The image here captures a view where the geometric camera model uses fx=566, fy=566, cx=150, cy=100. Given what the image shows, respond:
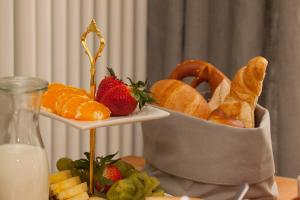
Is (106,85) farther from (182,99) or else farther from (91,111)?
(182,99)

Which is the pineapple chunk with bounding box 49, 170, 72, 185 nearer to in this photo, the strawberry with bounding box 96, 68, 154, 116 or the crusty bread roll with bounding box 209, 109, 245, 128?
the strawberry with bounding box 96, 68, 154, 116

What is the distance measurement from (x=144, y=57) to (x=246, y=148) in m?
0.85

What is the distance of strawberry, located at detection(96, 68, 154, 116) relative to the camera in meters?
0.90

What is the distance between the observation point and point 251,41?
164 centimetres

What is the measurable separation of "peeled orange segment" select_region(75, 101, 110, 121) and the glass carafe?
0.22 feet

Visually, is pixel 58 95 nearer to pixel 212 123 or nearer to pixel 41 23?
pixel 212 123

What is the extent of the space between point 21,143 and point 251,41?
38.3 inches

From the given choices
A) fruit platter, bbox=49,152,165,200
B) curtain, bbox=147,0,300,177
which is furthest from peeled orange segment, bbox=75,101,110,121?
curtain, bbox=147,0,300,177

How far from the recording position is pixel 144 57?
1824 mm

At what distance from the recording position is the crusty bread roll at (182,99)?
43.2 inches

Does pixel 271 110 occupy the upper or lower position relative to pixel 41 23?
lower

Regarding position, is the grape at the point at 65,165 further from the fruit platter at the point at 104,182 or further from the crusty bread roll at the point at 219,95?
the crusty bread roll at the point at 219,95

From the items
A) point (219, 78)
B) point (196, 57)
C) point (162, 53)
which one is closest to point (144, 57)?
point (162, 53)

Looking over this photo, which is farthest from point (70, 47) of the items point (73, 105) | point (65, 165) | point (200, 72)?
point (73, 105)
